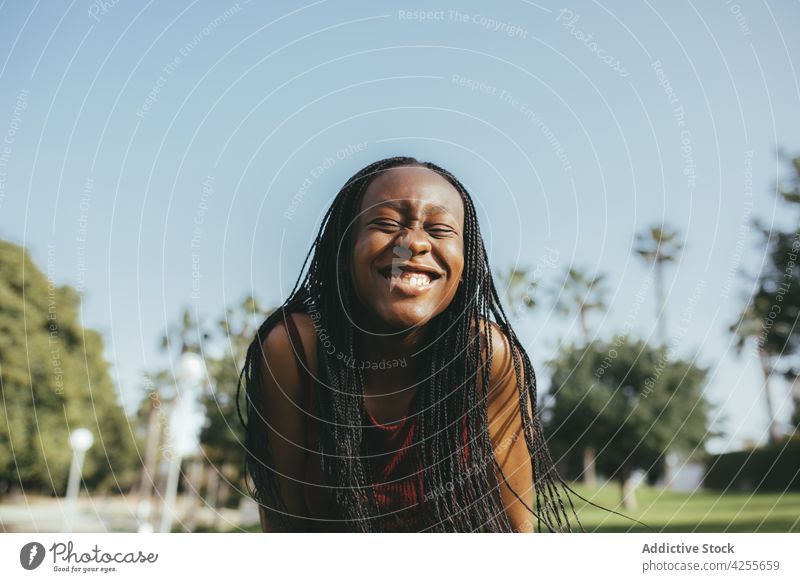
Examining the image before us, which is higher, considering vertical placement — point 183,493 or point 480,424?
point 480,424

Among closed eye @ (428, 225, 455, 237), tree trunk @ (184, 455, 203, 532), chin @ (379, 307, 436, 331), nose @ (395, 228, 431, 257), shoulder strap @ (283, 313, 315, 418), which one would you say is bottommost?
tree trunk @ (184, 455, 203, 532)

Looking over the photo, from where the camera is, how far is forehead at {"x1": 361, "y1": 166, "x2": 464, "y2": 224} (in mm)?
2277

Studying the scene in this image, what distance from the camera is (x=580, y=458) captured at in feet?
74.4

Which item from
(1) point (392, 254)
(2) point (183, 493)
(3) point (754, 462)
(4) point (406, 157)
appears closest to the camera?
(1) point (392, 254)

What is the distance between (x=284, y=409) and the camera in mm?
2352

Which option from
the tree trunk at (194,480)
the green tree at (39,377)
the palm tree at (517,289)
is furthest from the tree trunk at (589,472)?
the palm tree at (517,289)

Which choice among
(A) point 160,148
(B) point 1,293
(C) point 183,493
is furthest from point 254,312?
(C) point 183,493

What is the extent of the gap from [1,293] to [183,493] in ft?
42.7

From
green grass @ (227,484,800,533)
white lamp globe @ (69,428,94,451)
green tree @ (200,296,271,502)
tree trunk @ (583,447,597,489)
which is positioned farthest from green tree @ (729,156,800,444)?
tree trunk @ (583,447,597,489)

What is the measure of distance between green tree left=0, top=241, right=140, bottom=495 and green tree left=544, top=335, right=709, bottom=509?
27.8ft

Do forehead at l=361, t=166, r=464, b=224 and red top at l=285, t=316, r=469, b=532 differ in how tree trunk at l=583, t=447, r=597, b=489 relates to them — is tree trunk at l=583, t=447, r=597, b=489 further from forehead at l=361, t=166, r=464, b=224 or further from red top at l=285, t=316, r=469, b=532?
forehead at l=361, t=166, r=464, b=224

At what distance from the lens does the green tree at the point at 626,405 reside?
15477mm

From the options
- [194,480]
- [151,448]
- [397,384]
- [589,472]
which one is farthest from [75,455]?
[589,472]
